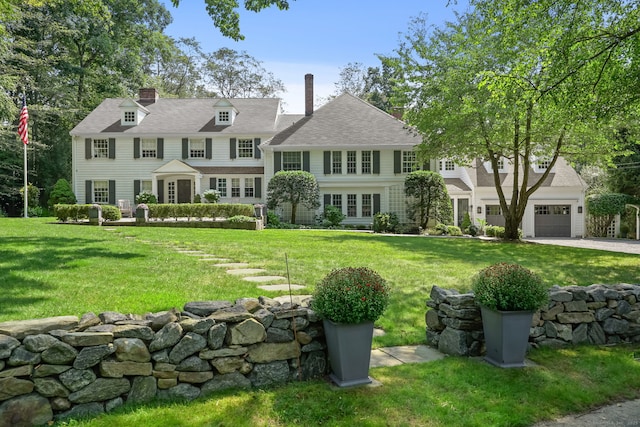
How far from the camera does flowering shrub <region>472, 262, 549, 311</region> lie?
406 centimetres

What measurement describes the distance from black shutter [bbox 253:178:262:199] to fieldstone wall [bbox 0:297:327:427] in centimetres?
2101

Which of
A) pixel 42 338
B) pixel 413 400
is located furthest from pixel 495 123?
pixel 42 338

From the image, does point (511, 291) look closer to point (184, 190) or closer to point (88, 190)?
point (184, 190)

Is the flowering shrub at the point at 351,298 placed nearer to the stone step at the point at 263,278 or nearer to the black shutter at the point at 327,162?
the stone step at the point at 263,278

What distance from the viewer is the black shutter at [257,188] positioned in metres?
24.6

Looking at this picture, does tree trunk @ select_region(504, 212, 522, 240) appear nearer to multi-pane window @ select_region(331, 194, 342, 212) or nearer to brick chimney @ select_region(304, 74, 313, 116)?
multi-pane window @ select_region(331, 194, 342, 212)

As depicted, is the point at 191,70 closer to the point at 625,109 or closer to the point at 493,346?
the point at 625,109

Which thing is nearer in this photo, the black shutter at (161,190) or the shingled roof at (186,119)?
the black shutter at (161,190)

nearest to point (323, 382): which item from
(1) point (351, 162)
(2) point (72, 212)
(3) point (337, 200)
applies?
(2) point (72, 212)

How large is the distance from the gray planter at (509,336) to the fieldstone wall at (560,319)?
28 centimetres

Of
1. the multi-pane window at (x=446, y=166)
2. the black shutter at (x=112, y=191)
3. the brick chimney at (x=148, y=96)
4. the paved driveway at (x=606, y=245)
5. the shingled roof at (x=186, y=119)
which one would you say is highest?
the brick chimney at (x=148, y=96)

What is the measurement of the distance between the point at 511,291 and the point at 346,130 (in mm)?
20959

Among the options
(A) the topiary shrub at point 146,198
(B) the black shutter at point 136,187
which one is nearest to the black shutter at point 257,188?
(A) the topiary shrub at point 146,198

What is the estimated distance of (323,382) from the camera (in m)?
3.69
